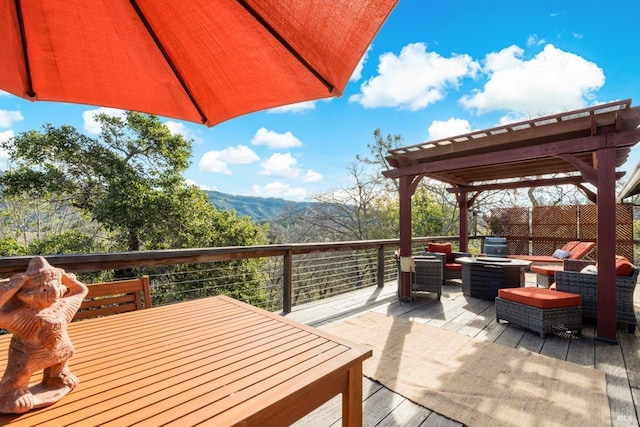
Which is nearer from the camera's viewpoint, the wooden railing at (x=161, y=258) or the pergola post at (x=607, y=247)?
the wooden railing at (x=161, y=258)

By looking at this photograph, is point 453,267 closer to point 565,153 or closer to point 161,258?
point 565,153

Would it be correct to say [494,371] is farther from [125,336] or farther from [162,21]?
[162,21]

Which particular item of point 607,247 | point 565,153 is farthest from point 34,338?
point 565,153

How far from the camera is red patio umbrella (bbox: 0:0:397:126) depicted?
1345mm

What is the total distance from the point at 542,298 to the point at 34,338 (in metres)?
3.99

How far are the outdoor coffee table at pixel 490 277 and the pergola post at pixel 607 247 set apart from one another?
58.5 inches

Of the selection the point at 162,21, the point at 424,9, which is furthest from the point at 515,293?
the point at 424,9

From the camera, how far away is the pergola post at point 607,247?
3.09 m

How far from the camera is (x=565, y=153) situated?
353 centimetres

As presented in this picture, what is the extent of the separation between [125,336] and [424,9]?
7889 millimetres

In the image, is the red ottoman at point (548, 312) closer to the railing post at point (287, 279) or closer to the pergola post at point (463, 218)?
the railing post at point (287, 279)

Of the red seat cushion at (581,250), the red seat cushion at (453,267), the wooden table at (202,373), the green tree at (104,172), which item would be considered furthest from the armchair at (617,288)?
the green tree at (104,172)

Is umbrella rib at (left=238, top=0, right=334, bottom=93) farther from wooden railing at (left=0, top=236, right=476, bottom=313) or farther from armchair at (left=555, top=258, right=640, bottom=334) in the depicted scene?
armchair at (left=555, top=258, right=640, bottom=334)

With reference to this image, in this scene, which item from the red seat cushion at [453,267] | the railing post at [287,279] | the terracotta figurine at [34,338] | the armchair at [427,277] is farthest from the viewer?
the red seat cushion at [453,267]
